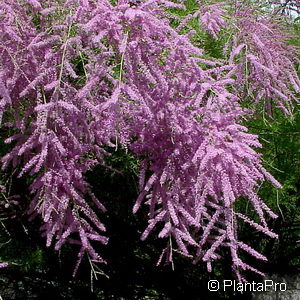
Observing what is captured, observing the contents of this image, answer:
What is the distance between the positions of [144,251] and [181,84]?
6.57 ft

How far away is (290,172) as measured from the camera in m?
3.28

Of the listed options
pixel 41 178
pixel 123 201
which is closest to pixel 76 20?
pixel 41 178

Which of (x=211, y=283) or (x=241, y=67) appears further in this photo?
(x=211, y=283)

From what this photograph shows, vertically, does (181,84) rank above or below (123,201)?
above

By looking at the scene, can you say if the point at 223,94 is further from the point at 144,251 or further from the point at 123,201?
the point at 144,251

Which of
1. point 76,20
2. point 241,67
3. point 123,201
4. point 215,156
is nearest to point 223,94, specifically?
point 215,156

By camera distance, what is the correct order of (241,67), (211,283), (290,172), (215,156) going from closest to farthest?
1. (215,156)
2. (241,67)
3. (290,172)
4. (211,283)

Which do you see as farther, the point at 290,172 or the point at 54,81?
the point at 290,172

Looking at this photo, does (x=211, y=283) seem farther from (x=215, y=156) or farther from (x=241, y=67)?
(x=215, y=156)

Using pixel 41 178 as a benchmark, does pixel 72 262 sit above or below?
below

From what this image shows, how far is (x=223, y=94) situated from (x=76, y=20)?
0.57 metres

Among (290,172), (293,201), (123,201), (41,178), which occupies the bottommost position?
(123,201)

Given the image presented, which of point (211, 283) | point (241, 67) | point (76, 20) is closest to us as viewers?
point (76, 20)

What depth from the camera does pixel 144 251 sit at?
140 inches
